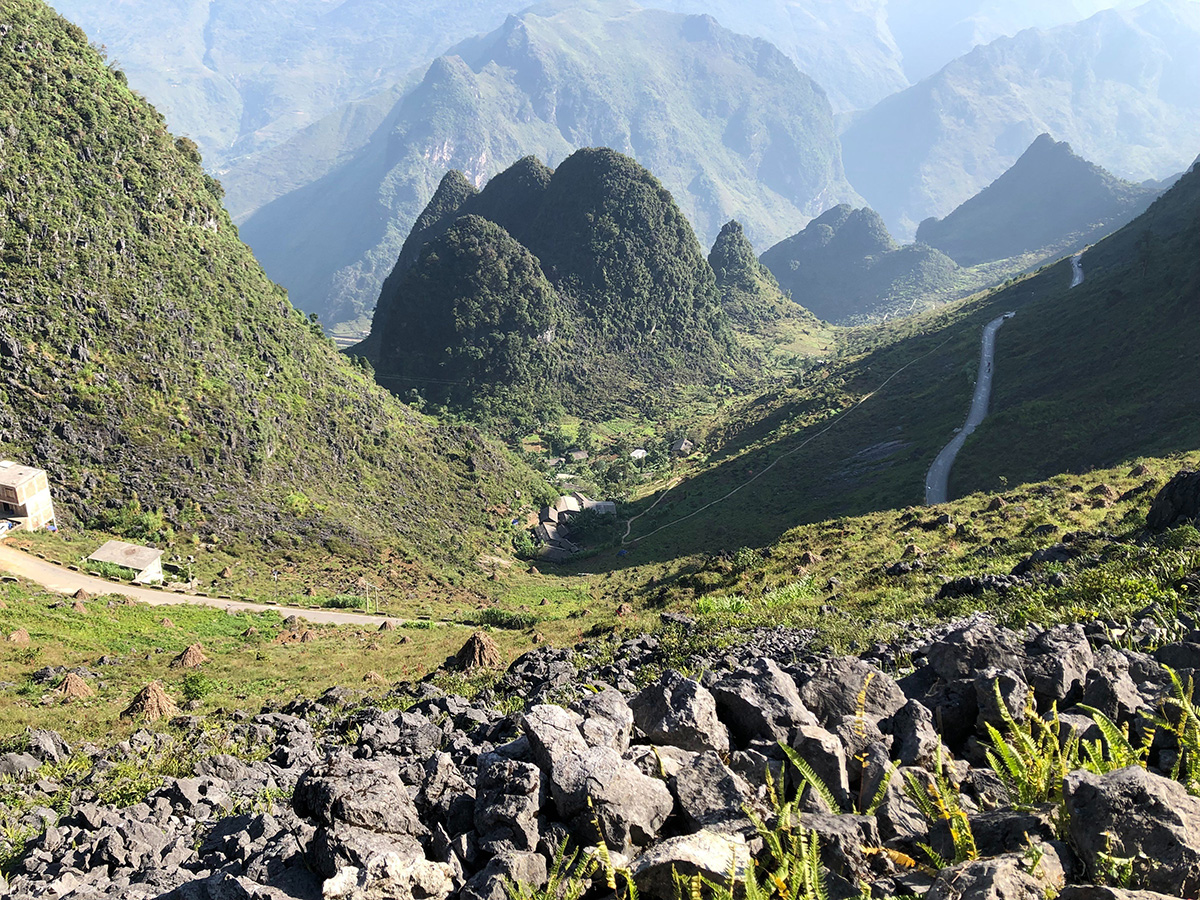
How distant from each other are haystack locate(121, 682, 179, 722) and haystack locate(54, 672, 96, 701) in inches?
69.5

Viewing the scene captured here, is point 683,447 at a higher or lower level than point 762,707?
lower

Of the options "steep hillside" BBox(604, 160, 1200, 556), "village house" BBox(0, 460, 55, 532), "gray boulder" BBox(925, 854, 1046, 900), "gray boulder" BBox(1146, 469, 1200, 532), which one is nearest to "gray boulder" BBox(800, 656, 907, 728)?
"gray boulder" BBox(925, 854, 1046, 900)

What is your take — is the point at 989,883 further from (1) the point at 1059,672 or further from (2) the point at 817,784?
(1) the point at 1059,672

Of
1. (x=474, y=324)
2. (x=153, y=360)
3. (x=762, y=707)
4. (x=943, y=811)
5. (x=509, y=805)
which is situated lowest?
(x=943, y=811)

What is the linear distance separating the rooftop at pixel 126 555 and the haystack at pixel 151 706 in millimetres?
19038

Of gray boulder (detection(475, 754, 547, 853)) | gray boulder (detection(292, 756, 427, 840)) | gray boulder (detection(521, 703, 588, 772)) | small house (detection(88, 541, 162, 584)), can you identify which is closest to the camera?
gray boulder (detection(475, 754, 547, 853))

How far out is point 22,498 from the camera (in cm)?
3662

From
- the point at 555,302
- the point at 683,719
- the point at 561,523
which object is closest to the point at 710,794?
the point at 683,719

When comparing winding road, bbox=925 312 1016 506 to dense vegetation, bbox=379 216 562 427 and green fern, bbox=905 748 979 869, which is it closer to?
green fern, bbox=905 748 979 869

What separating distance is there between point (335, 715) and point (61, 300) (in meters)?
41.8

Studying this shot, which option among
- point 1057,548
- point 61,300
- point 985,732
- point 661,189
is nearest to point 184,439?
point 61,300

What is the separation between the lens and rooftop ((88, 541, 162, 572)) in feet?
121

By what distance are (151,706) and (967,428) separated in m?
53.4

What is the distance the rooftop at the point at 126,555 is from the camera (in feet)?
121
